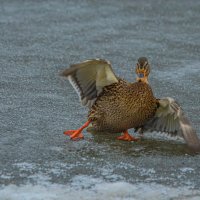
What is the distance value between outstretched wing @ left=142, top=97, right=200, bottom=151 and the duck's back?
99 millimetres

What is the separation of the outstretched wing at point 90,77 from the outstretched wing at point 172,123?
455mm

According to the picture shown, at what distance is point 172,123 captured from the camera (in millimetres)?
6301

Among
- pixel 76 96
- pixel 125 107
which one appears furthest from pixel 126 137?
pixel 76 96

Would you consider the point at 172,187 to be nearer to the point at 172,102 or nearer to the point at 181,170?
the point at 181,170

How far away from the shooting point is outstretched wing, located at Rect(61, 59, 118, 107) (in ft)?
20.2

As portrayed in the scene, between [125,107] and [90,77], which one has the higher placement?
[90,77]

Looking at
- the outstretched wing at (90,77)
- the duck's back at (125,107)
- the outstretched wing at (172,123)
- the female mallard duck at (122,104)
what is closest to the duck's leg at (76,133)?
the female mallard duck at (122,104)

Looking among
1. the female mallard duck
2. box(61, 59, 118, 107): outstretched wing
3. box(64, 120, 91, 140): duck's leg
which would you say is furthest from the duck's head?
box(64, 120, 91, 140): duck's leg

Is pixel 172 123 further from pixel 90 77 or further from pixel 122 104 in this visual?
pixel 90 77

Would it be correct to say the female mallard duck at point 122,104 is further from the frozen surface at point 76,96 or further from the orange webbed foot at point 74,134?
the frozen surface at point 76,96

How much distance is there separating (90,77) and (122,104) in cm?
41

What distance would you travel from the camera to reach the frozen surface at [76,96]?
5148 mm

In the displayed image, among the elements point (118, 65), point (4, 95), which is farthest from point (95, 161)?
point (118, 65)

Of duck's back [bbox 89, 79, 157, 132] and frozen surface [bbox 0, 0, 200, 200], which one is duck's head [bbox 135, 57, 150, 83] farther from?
frozen surface [bbox 0, 0, 200, 200]
